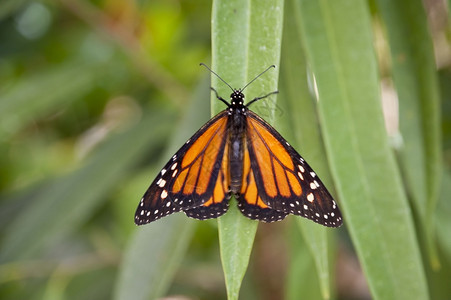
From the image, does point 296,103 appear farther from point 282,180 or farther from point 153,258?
point 153,258

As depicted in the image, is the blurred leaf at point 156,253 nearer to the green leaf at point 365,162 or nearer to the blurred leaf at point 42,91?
the green leaf at point 365,162

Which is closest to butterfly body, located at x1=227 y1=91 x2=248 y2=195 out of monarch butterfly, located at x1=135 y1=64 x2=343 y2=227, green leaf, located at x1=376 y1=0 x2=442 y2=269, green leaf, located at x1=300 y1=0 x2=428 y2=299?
monarch butterfly, located at x1=135 y1=64 x2=343 y2=227

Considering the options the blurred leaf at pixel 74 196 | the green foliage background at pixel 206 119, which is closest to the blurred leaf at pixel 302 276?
the green foliage background at pixel 206 119

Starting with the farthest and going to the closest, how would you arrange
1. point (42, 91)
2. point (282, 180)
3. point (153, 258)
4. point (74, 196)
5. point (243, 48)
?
point (42, 91), point (74, 196), point (153, 258), point (282, 180), point (243, 48)

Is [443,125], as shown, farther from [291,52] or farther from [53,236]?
[53,236]

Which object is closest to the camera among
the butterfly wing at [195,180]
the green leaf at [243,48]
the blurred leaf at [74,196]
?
the green leaf at [243,48]

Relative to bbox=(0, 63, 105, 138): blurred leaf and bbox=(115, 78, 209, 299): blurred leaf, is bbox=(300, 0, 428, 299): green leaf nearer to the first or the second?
bbox=(115, 78, 209, 299): blurred leaf

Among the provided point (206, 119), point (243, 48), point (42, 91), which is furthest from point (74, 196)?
point (243, 48)
